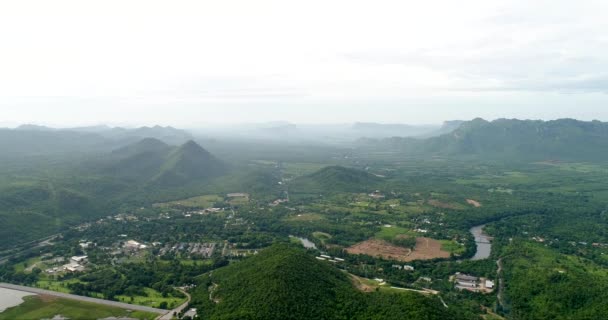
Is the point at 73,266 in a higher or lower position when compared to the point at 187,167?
lower

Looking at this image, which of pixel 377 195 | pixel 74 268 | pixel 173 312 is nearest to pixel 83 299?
pixel 74 268

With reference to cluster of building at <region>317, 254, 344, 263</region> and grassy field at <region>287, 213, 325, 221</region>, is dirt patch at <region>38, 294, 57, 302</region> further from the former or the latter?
grassy field at <region>287, 213, 325, 221</region>

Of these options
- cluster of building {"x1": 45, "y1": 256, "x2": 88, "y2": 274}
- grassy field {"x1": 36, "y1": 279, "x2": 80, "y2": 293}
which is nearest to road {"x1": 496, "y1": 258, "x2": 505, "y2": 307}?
grassy field {"x1": 36, "y1": 279, "x2": 80, "y2": 293}

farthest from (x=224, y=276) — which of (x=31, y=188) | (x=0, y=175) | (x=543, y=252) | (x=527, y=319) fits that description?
(x=0, y=175)

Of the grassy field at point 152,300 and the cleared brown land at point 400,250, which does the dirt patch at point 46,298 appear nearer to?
the grassy field at point 152,300

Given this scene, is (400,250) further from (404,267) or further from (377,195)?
(377,195)

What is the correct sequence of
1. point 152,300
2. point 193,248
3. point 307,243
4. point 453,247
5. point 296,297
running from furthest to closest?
point 307,243 → point 193,248 → point 453,247 → point 152,300 → point 296,297
